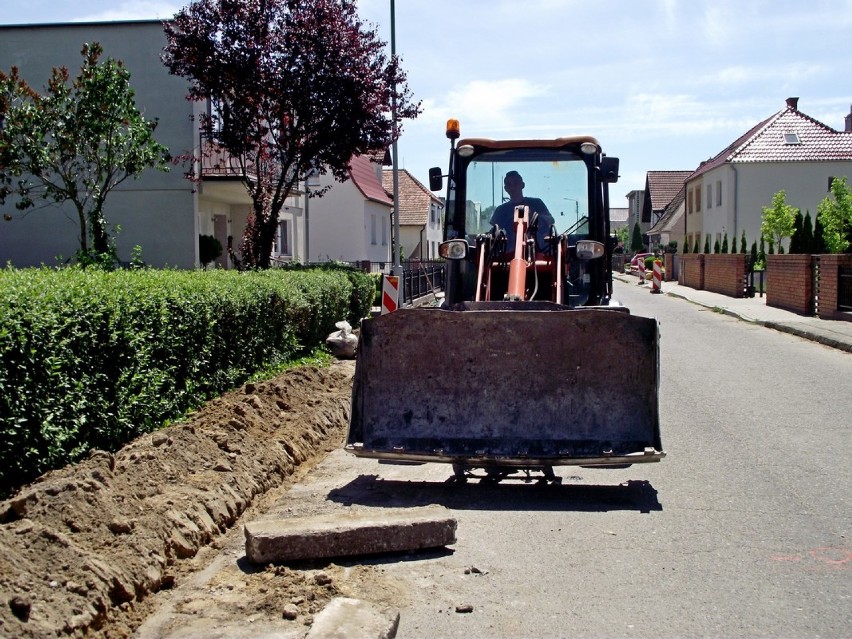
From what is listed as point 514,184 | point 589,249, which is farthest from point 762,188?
point 589,249

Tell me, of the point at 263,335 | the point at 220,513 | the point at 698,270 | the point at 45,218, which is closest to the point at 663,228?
the point at 698,270

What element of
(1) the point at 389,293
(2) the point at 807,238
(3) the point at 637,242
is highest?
(3) the point at 637,242

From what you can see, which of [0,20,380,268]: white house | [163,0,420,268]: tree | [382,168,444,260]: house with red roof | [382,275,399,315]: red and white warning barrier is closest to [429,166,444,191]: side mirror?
[382,275,399,315]: red and white warning barrier

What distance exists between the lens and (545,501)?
695cm

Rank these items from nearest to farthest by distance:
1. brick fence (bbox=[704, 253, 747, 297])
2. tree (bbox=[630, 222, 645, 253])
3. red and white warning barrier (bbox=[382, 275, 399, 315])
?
red and white warning barrier (bbox=[382, 275, 399, 315]) < brick fence (bbox=[704, 253, 747, 297]) < tree (bbox=[630, 222, 645, 253])

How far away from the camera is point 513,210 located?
10031mm

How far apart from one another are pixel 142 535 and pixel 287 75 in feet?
45.6

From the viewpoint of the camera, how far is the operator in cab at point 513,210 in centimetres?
992

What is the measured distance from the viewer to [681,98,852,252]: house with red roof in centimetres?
4747

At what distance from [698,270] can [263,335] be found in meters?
33.6

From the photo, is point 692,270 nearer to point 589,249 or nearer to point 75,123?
point 75,123

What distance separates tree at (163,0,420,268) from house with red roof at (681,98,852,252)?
3361 centimetres

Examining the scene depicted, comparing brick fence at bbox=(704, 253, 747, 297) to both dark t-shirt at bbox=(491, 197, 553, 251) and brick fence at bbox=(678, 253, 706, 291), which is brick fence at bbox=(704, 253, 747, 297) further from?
dark t-shirt at bbox=(491, 197, 553, 251)

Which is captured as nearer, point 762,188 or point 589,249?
point 589,249
